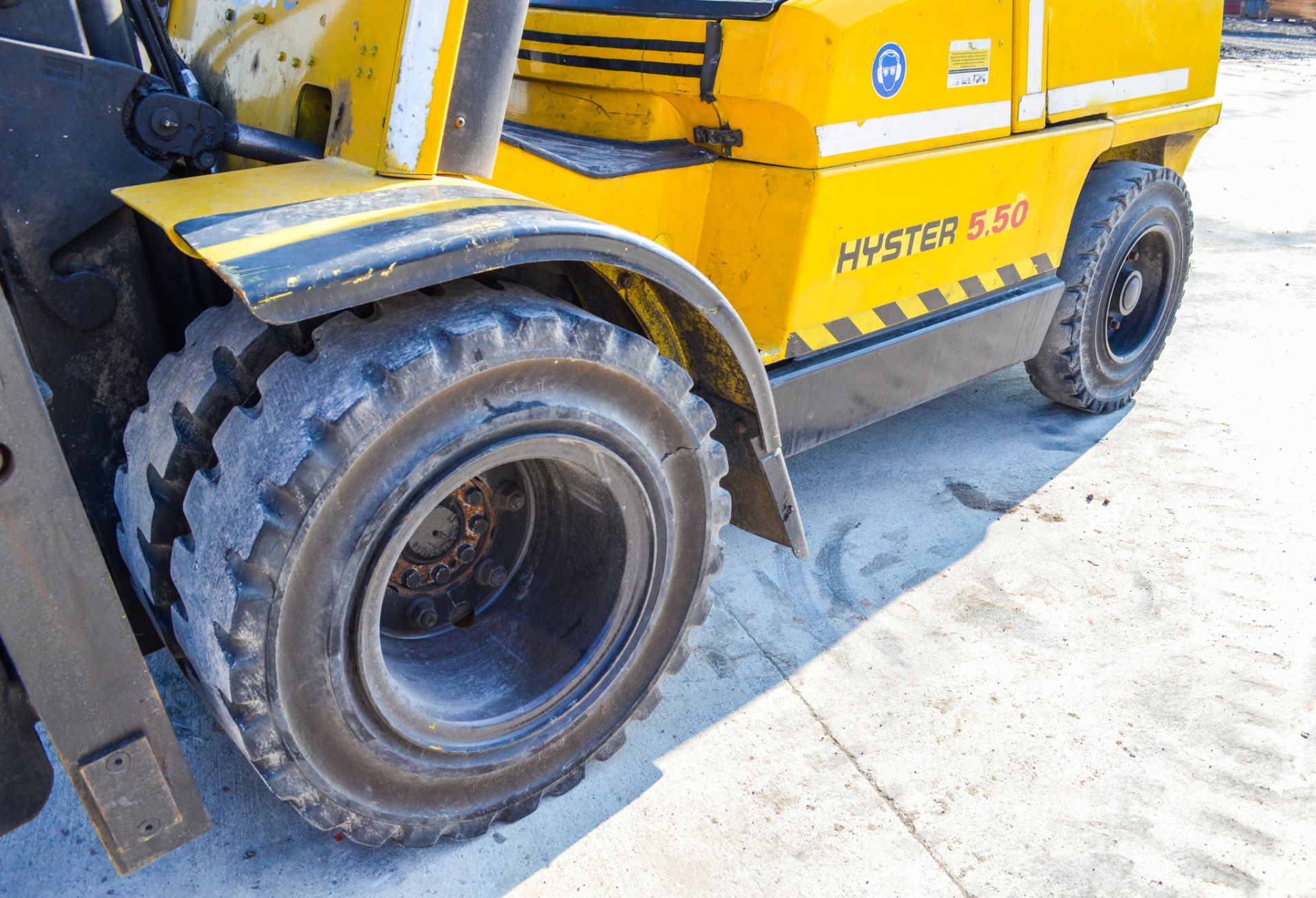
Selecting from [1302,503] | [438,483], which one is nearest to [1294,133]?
[1302,503]

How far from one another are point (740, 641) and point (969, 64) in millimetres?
1838

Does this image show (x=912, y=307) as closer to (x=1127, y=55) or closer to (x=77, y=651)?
(x=1127, y=55)

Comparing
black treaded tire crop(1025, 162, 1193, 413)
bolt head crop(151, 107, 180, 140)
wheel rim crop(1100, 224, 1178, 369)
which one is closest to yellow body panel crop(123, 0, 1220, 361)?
bolt head crop(151, 107, 180, 140)

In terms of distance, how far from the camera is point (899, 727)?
268 cm

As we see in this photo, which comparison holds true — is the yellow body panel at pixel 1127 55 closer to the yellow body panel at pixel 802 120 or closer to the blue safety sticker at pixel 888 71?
the yellow body panel at pixel 802 120

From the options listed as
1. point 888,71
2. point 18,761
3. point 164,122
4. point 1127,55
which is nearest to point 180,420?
point 164,122

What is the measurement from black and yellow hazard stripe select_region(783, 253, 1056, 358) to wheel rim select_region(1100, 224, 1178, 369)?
641mm

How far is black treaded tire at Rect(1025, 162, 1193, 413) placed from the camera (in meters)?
3.96

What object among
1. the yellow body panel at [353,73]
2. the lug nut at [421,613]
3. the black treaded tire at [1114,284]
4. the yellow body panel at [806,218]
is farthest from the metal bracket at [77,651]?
the black treaded tire at [1114,284]

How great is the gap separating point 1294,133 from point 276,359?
11.9 metres

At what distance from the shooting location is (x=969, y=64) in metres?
3.06

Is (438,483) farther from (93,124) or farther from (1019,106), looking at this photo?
(1019,106)

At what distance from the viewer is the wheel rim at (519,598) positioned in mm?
2141

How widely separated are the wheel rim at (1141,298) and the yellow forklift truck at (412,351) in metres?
1.58
